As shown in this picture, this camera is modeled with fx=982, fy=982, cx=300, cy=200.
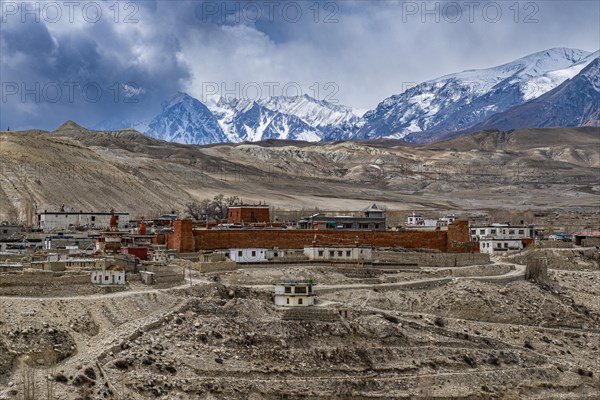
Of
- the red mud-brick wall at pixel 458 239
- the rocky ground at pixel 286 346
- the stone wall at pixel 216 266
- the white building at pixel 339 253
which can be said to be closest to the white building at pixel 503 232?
the red mud-brick wall at pixel 458 239

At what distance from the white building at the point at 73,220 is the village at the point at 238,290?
0.22m

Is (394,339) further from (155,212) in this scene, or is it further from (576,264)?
(155,212)

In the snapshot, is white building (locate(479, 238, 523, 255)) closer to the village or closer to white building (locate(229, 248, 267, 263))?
the village

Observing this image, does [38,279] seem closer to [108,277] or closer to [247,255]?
[108,277]

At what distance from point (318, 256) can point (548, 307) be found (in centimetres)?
1620

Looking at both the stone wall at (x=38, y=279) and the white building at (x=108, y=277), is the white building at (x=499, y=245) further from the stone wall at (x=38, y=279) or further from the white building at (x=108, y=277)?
the stone wall at (x=38, y=279)

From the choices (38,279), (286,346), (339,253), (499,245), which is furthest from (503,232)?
(38,279)

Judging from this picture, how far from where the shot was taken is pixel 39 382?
3769cm

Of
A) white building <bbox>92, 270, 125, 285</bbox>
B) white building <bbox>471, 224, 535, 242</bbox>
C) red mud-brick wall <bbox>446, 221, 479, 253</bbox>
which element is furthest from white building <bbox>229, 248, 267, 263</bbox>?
white building <bbox>471, 224, 535, 242</bbox>

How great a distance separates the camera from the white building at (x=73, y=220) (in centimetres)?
8706

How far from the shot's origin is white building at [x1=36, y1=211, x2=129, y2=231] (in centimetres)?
8706

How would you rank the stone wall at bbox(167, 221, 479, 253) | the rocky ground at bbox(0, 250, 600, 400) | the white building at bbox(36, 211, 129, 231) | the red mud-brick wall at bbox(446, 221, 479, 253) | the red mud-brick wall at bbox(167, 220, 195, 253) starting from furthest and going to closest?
the white building at bbox(36, 211, 129, 231) → the red mud-brick wall at bbox(446, 221, 479, 253) → the stone wall at bbox(167, 221, 479, 253) → the red mud-brick wall at bbox(167, 220, 195, 253) → the rocky ground at bbox(0, 250, 600, 400)

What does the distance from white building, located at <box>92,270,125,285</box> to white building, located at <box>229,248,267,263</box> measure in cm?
1545

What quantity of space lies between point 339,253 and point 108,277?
21582 millimetres
